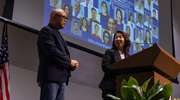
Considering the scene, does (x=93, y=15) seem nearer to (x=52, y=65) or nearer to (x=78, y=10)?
(x=78, y=10)

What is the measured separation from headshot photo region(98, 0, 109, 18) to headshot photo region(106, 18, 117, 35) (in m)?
0.08

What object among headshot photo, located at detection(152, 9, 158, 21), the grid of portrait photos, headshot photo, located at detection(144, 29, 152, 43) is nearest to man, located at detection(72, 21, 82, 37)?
the grid of portrait photos

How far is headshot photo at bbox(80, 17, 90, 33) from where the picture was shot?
374 cm

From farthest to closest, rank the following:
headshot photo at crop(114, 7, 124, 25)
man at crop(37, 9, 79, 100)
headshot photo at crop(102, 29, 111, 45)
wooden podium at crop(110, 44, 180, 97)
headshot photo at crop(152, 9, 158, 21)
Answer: headshot photo at crop(152, 9, 158, 21)
headshot photo at crop(114, 7, 124, 25)
headshot photo at crop(102, 29, 111, 45)
man at crop(37, 9, 79, 100)
wooden podium at crop(110, 44, 180, 97)

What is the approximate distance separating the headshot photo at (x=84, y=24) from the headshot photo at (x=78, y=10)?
6cm

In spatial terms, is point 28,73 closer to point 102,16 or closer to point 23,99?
point 23,99

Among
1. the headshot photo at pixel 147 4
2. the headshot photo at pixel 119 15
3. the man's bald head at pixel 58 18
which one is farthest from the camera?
the headshot photo at pixel 147 4

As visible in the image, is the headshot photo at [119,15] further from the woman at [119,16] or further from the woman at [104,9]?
the woman at [104,9]

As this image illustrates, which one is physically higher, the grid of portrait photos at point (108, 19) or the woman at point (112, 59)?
the grid of portrait photos at point (108, 19)

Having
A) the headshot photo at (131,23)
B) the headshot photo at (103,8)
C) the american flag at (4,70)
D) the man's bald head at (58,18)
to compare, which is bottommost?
the american flag at (4,70)

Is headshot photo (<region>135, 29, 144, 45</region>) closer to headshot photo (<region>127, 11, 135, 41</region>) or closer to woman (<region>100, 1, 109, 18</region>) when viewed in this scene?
headshot photo (<region>127, 11, 135, 41</region>)

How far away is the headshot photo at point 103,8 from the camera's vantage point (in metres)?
4.08

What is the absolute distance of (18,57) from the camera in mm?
3369

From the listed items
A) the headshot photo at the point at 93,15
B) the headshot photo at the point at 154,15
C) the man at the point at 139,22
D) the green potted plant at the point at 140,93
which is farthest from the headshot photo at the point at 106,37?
the green potted plant at the point at 140,93
